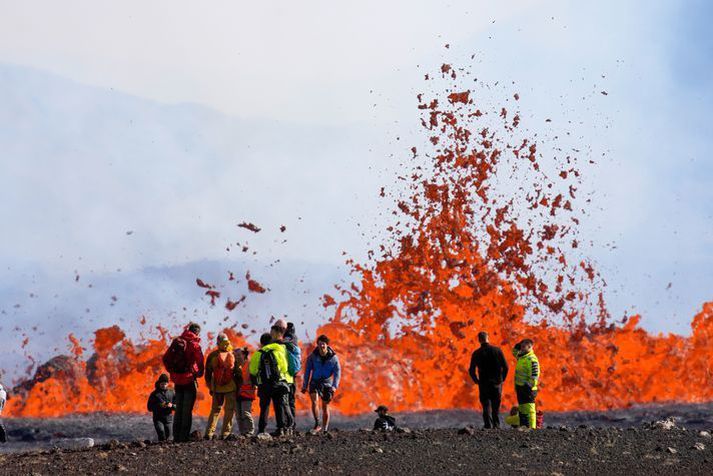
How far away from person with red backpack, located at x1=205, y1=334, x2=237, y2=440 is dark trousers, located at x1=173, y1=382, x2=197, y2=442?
39 centimetres

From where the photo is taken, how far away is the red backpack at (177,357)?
17.1 m

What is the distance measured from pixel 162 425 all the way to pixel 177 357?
2389 millimetres

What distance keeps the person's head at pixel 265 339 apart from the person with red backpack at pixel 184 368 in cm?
119

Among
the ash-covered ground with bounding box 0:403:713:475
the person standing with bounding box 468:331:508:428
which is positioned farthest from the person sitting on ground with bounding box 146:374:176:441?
the person standing with bounding box 468:331:508:428

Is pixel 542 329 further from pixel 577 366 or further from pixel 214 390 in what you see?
pixel 214 390

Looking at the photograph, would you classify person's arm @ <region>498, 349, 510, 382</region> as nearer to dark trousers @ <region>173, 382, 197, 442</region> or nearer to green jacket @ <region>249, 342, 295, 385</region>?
green jacket @ <region>249, 342, 295, 385</region>

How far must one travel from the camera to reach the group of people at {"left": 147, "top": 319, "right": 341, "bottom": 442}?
1736 cm

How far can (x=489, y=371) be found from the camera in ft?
61.9

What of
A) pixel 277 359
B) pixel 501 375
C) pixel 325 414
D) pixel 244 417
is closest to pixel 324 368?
pixel 325 414

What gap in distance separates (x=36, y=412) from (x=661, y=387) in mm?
27229

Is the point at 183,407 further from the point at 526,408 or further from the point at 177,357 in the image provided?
the point at 526,408

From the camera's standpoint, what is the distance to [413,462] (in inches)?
582

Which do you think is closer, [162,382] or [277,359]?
[277,359]

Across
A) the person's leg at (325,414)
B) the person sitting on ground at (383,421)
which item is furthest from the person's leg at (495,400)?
the person's leg at (325,414)
